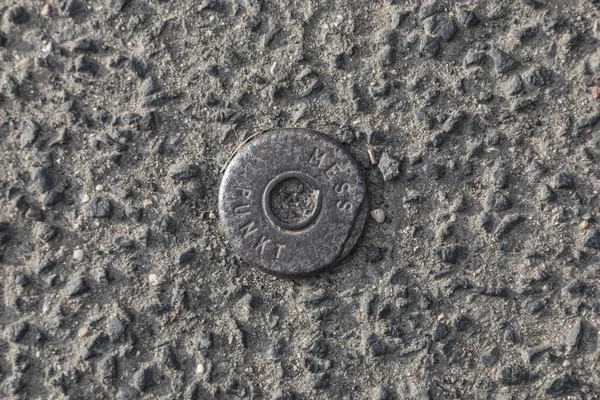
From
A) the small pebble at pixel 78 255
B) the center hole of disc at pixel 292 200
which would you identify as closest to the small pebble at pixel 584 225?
the center hole of disc at pixel 292 200

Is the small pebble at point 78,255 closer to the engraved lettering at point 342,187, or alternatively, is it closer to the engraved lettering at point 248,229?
the engraved lettering at point 248,229

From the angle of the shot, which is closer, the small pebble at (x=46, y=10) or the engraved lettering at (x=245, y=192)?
the engraved lettering at (x=245, y=192)

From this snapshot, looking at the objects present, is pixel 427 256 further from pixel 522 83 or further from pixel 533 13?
pixel 533 13

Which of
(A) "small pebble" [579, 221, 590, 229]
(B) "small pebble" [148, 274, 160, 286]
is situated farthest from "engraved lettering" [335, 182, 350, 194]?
(A) "small pebble" [579, 221, 590, 229]

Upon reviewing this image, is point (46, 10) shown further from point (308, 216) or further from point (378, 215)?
point (378, 215)

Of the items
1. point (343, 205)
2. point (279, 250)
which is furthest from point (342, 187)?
point (279, 250)

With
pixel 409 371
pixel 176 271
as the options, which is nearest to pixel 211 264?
pixel 176 271
